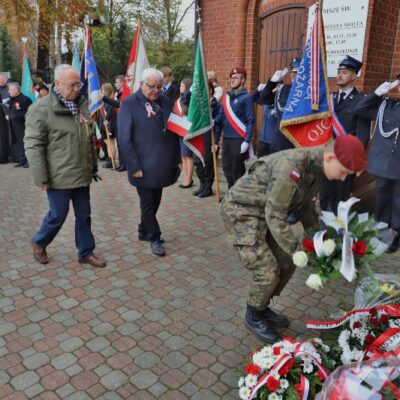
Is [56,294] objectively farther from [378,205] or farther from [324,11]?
[324,11]

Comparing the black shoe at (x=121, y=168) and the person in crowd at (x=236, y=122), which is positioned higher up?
the person in crowd at (x=236, y=122)

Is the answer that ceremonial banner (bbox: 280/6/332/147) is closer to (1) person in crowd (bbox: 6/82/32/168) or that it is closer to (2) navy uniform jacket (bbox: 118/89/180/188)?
(2) navy uniform jacket (bbox: 118/89/180/188)

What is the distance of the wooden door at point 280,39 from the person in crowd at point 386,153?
275cm

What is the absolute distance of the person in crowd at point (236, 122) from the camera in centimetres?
637

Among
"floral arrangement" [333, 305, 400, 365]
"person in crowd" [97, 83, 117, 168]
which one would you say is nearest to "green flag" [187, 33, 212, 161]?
"person in crowd" [97, 83, 117, 168]

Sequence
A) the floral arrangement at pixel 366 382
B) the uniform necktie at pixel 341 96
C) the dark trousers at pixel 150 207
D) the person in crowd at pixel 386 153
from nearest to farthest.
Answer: the floral arrangement at pixel 366 382 < the dark trousers at pixel 150 207 < the person in crowd at pixel 386 153 < the uniform necktie at pixel 341 96

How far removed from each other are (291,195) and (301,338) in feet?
4.29

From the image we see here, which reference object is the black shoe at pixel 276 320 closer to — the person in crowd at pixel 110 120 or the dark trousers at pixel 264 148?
the dark trousers at pixel 264 148

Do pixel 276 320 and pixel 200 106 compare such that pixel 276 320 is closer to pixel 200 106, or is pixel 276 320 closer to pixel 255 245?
pixel 255 245

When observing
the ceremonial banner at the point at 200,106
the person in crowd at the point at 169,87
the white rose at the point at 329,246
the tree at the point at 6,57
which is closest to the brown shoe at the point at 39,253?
the ceremonial banner at the point at 200,106

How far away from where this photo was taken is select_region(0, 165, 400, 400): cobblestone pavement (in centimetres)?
277

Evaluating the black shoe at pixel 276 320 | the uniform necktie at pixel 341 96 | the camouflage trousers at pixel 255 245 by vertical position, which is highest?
the uniform necktie at pixel 341 96

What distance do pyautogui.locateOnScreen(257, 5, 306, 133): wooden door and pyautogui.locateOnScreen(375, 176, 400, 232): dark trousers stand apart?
3.31 meters

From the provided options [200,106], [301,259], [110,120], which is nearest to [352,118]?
[200,106]
